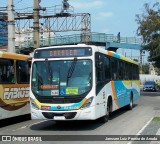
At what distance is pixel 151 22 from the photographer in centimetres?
3697

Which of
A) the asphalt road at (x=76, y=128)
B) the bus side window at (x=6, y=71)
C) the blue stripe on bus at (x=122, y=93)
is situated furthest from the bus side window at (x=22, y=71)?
the blue stripe on bus at (x=122, y=93)

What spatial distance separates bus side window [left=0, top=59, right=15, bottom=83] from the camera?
563 inches

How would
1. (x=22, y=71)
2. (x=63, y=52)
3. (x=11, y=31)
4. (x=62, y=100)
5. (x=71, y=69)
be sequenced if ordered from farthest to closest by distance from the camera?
1. (x=11, y=31)
2. (x=22, y=71)
3. (x=63, y=52)
4. (x=71, y=69)
5. (x=62, y=100)

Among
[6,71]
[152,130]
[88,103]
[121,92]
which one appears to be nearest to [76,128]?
[88,103]

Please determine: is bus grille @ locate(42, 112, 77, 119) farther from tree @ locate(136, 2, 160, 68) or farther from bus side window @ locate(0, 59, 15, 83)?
tree @ locate(136, 2, 160, 68)

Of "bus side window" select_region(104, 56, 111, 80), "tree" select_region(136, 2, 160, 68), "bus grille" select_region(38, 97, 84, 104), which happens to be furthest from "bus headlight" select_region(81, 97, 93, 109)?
"tree" select_region(136, 2, 160, 68)

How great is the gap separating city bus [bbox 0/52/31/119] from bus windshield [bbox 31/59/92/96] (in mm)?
1351

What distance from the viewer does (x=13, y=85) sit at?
15047 mm

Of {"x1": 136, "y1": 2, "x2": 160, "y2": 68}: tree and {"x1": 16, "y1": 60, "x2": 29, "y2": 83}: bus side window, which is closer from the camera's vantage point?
{"x1": 16, "y1": 60, "x2": 29, "y2": 83}: bus side window

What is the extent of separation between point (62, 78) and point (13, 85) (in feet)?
8.66

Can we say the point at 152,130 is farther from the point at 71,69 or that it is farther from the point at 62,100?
the point at 71,69

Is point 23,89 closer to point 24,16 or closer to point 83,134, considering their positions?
point 83,134

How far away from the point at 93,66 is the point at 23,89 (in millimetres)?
3743

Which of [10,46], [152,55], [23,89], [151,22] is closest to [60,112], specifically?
[23,89]
